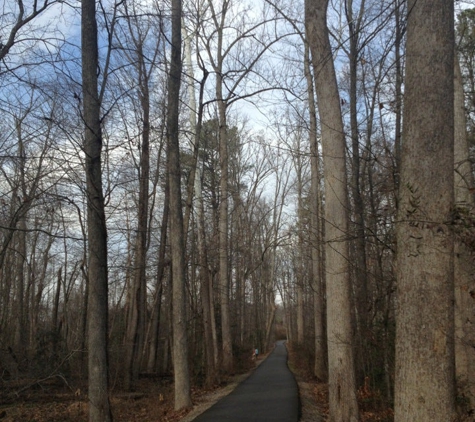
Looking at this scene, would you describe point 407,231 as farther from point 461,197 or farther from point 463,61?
point 463,61

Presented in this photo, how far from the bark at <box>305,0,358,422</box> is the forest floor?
5.23ft

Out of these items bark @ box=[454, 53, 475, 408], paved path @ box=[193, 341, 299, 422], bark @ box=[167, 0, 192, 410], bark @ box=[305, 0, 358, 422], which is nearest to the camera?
bark @ box=[305, 0, 358, 422]

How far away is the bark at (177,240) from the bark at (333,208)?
13.8 feet

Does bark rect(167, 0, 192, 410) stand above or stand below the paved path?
above

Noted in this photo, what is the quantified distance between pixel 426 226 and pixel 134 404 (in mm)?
11858

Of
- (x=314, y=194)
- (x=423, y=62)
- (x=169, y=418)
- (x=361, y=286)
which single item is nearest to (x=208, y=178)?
(x=314, y=194)

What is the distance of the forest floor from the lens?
11047mm

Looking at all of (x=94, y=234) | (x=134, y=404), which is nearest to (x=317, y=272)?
(x=134, y=404)

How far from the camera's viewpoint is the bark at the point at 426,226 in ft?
14.2

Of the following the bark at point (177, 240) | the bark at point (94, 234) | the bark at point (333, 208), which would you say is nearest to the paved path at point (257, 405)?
the bark at point (177, 240)

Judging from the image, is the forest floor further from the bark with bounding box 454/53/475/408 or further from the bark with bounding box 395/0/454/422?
the bark with bounding box 395/0/454/422

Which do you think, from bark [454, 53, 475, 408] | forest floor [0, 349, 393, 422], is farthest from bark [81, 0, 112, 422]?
bark [454, 53, 475, 408]

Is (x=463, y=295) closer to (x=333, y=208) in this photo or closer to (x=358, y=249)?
(x=333, y=208)

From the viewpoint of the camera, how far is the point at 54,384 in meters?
17.9
